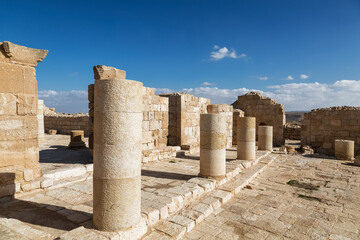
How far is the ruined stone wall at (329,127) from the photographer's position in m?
14.2

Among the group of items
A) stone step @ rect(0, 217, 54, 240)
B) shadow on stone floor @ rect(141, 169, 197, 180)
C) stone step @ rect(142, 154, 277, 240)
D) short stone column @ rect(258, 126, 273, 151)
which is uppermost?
short stone column @ rect(258, 126, 273, 151)

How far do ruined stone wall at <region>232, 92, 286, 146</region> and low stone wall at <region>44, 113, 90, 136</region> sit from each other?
Result: 41.8ft

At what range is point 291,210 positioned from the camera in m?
5.39

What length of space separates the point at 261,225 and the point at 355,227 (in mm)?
1839

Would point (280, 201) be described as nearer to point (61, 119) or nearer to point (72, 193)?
point (72, 193)

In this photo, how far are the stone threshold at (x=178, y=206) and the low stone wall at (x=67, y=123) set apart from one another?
47.8ft

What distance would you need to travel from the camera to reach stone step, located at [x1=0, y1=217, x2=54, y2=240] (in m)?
3.14

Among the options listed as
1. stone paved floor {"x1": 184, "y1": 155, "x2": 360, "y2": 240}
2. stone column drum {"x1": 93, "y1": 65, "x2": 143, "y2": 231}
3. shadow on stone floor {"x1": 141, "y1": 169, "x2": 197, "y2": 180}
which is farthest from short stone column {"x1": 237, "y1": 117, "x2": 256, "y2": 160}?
stone column drum {"x1": 93, "y1": 65, "x2": 143, "y2": 231}

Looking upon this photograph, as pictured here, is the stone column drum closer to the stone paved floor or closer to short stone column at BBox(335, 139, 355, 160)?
the stone paved floor

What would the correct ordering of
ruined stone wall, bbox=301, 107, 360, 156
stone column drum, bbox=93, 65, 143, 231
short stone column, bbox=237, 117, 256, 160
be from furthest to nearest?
ruined stone wall, bbox=301, 107, 360, 156, short stone column, bbox=237, 117, 256, 160, stone column drum, bbox=93, 65, 143, 231

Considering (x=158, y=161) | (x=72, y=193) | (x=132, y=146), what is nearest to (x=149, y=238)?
(x=132, y=146)

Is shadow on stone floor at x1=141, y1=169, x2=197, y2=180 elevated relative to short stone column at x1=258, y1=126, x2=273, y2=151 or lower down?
lower down

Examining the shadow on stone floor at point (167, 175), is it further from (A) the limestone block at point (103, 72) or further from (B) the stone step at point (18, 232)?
(B) the stone step at point (18, 232)

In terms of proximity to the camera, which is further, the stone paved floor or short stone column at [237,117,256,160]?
short stone column at [237,117,256,160]
